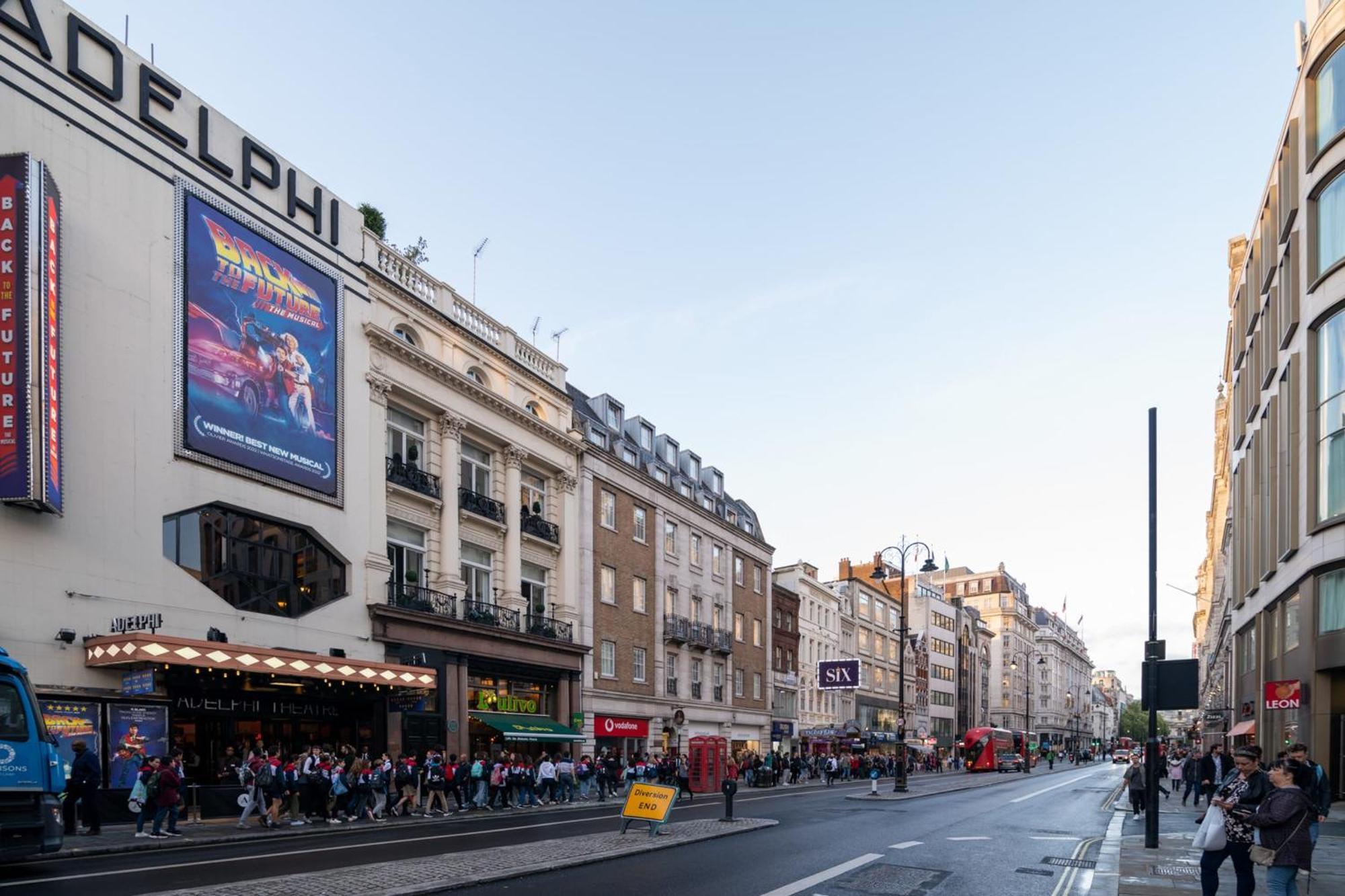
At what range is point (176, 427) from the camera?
25172 millimetres

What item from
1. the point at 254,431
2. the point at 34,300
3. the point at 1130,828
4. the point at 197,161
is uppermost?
the point at 197,161

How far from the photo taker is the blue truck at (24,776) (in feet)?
43.9

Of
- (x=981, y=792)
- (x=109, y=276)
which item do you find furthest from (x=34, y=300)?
(x=981, y=792)

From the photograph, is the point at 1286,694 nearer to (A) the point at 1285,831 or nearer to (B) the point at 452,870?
(A) the point at 1285,831

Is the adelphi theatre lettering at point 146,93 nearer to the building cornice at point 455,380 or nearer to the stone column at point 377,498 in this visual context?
the building cornice at point 455,380

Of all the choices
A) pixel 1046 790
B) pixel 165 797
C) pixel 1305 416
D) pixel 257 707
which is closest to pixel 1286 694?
pixel 1305 416

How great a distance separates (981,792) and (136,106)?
117 feet

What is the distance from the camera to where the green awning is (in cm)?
3538

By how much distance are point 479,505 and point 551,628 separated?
20.0 feet

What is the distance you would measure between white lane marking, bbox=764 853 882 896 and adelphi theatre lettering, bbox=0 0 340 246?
17.4 meters

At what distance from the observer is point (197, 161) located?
2670cm

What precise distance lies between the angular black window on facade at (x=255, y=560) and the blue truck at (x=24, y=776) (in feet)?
35.4

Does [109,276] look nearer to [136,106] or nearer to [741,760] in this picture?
[136,106]

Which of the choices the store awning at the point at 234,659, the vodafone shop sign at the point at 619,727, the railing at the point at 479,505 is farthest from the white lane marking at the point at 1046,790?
the store awning at the point at 234,659
